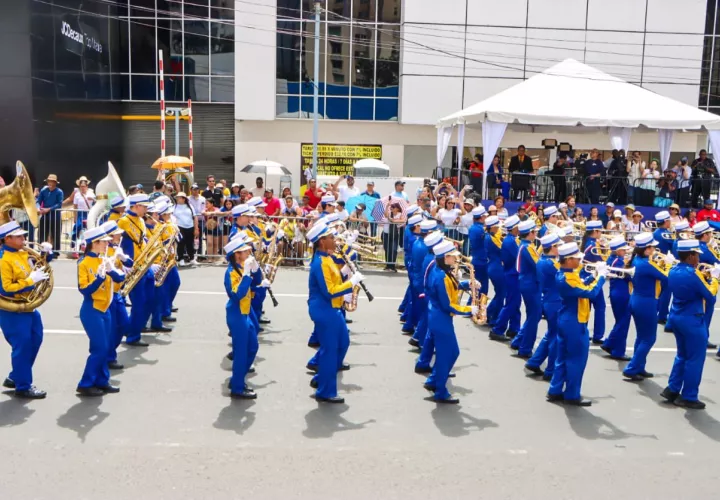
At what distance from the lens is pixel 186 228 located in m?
16.0

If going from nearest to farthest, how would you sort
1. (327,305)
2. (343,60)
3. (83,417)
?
(83,417), (327,305), (343,60)

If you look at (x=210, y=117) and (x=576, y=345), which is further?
(x=210, y=117)

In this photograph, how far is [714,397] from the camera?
884 cm

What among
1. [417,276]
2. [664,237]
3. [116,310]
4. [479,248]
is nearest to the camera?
[116,310]

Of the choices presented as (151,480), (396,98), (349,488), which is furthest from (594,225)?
(396,98)

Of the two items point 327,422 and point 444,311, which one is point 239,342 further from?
point 444,311

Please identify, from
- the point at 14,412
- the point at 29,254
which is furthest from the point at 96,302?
the point at 14,412

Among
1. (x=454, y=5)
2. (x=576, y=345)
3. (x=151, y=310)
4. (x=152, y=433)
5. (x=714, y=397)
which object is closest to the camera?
(x=152, y=433)

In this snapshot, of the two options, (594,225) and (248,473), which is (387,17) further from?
(248,473)

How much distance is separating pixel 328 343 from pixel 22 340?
3.28m

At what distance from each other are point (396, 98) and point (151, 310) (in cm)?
2275

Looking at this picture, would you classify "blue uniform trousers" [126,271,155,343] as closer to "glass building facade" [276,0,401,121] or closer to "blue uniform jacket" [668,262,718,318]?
"blue uniform jacket" [668,262,718,318]

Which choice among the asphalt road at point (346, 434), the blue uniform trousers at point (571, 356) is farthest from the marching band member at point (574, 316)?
the asphalt road at point (346, 434)

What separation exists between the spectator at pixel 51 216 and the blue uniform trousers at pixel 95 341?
367 inches
